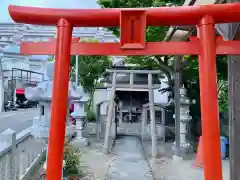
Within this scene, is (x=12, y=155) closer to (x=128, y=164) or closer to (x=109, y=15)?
(x=109, y=15)

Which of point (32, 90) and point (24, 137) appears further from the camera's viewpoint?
point (32, 90)

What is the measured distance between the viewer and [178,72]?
924 cm

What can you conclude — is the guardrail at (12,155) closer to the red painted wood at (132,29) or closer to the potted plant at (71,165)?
the potted plant at (71,165)

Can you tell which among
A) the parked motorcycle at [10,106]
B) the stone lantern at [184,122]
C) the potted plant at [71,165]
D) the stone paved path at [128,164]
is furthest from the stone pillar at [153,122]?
the parked motorcycle at [10,106]

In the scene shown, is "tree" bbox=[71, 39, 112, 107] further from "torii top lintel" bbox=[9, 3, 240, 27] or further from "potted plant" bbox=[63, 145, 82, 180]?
"torii top lintel" bbox=[9, 3, 240, 27]

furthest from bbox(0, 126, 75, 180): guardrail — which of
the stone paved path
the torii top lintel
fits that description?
the torii top lintel

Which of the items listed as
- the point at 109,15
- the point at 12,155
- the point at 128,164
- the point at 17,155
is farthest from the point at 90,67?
the point at 109,15

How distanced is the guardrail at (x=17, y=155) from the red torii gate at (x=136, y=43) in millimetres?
1675

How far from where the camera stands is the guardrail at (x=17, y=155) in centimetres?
429

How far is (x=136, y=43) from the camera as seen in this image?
286 cm

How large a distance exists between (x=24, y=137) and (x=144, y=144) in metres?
6.76

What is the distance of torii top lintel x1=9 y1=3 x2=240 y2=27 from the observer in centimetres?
283

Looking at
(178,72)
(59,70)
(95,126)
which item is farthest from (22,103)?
(59,70)

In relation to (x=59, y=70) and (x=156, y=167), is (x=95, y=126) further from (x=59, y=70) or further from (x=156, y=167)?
(x=59, y=70)
